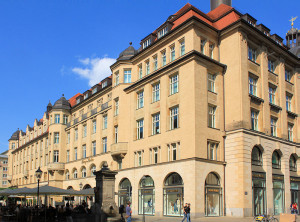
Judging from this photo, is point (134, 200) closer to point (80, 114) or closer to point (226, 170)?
point (226, 170)

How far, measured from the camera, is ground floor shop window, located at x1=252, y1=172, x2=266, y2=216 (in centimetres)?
3353

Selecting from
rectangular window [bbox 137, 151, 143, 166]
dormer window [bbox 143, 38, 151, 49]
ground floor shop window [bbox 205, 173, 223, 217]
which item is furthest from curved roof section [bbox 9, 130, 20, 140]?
ground floor shop window [bbox 205, 173, 223, 217]

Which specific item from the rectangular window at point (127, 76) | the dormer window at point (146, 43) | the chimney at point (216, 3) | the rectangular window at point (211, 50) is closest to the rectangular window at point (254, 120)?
the rectangular window at point (211, 50)

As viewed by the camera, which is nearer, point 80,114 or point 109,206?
point 109,206

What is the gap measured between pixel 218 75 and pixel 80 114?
31808 mm

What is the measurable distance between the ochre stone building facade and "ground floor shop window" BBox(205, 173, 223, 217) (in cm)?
9

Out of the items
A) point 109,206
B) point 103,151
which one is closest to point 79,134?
point 103,151

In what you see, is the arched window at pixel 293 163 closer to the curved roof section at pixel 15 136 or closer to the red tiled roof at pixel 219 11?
the red tiled roof at pixel 219 11

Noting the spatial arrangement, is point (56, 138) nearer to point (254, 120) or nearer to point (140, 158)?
point (140, 158)

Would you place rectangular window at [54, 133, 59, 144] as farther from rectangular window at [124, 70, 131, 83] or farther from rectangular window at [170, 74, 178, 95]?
rectangular window at [170, 74, 178, 95]

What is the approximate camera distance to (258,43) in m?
38.3

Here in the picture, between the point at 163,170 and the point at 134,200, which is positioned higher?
the point at 163,170

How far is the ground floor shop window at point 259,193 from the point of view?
33.5m

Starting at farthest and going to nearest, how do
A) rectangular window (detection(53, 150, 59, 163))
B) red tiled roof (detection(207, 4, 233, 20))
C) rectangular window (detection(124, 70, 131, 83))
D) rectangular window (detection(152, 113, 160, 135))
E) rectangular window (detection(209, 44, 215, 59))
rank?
rectangular window (detection(53, 150, 59, 163))
rectangular window (detection(124, 70, 131, 83))
red tiled roof (detection(207, 4, 233, 20))
rectangular window (detection(152, 113, 160, 135))
rectangular window (detection(209, 44, 215, 59))
